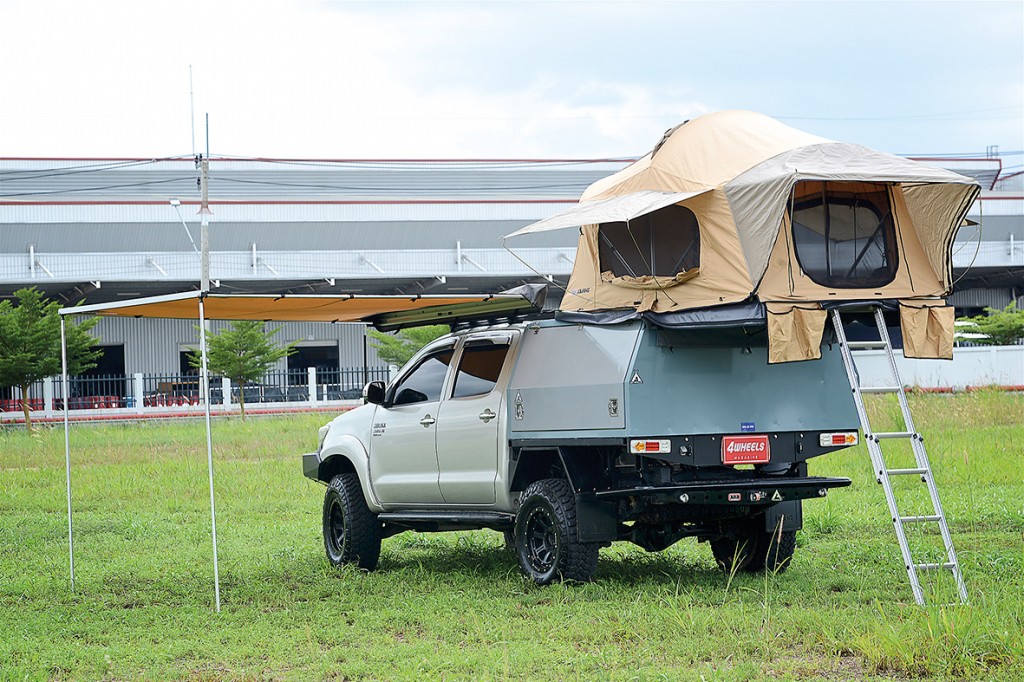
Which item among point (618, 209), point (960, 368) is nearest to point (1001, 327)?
point (960, 368)

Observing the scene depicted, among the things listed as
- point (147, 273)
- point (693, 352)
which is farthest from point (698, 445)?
point (147, 273)

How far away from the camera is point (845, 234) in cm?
976

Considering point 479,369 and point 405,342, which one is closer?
point 479,369

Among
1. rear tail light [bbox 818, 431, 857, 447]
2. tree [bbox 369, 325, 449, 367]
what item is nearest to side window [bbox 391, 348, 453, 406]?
rear tail light [bbox 818, 431, 857, 447]

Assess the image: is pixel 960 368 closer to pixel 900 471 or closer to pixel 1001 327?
pixel 1001 327

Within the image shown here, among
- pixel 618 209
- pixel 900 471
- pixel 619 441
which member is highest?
pixel 618 209

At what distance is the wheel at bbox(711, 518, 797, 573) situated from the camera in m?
10.2

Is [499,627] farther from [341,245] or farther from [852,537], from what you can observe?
[341,245]

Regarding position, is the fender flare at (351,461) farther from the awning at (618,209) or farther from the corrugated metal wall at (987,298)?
the corrugated metal wall at (987,298)

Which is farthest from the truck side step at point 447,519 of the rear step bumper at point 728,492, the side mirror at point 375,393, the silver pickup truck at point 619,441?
the rear step bumper at point 728,492

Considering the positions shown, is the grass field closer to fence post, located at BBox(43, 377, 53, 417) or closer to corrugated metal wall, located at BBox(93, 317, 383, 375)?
fence post, located at BBox(43, 377, 53, 417)

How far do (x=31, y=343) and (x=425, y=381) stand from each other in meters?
26.0

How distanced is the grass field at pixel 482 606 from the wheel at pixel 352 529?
20 centimetres

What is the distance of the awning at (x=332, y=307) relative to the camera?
10312mm
